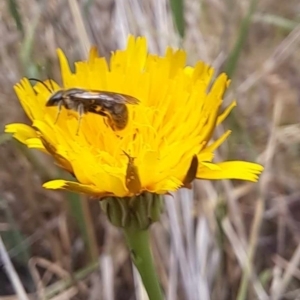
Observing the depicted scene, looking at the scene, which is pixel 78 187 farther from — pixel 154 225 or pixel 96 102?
pixel 154 225

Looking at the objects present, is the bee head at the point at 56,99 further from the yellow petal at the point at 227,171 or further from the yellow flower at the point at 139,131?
the yellow petal at the point at 227,171

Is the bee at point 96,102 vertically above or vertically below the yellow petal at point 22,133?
above

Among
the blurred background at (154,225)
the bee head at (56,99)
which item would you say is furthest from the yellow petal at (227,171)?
the blurred background at (154,225)

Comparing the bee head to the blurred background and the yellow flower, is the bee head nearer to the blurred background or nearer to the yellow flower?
the yellow flower

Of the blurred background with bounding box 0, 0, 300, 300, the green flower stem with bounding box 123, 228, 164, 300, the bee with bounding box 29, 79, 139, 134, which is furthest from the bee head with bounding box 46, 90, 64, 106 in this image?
the blurred background with bounding box 0, 0, 300, 300

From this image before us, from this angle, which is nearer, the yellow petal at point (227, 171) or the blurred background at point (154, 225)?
the yellow petal at point (227, 171)
